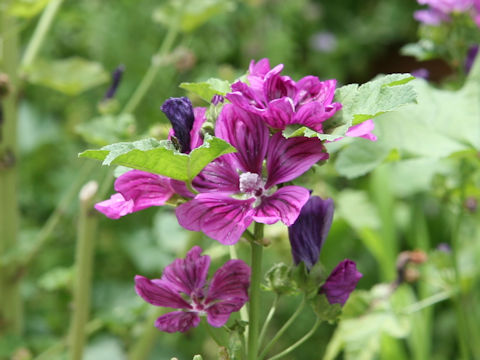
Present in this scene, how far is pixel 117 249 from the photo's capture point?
1.45 meters

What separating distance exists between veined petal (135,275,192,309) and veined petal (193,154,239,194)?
0.06 metres

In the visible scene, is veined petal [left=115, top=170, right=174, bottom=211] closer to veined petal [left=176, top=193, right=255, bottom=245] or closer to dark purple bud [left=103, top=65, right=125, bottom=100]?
veined petal [left=176, top=193, right=255, bottom=245]

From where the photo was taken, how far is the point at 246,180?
0.38 m

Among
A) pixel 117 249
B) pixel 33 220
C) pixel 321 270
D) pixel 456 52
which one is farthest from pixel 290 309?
pixel 321 270

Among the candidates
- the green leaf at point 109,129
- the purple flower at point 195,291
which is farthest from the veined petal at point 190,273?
the green leaf at point 109,129

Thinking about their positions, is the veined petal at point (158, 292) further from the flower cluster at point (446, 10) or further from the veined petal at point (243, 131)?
the flower cluster at point (446, 10)

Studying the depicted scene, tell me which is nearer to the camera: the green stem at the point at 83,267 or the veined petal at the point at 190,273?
the veined petal at the point at 190,273

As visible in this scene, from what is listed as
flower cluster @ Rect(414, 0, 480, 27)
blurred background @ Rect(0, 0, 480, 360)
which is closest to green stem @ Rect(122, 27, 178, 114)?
blurred background @ Rect(0, 0, 480, 360)

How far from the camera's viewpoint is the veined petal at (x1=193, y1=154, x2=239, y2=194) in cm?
39

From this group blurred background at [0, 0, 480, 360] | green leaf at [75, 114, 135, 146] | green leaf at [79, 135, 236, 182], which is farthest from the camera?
blurred background at [0, 0, 480, 360]

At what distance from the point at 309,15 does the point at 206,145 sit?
87.6 inches

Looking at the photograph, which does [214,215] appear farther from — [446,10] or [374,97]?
[446,10]

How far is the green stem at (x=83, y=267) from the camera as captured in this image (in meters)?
0.69

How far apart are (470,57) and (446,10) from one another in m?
0.07
